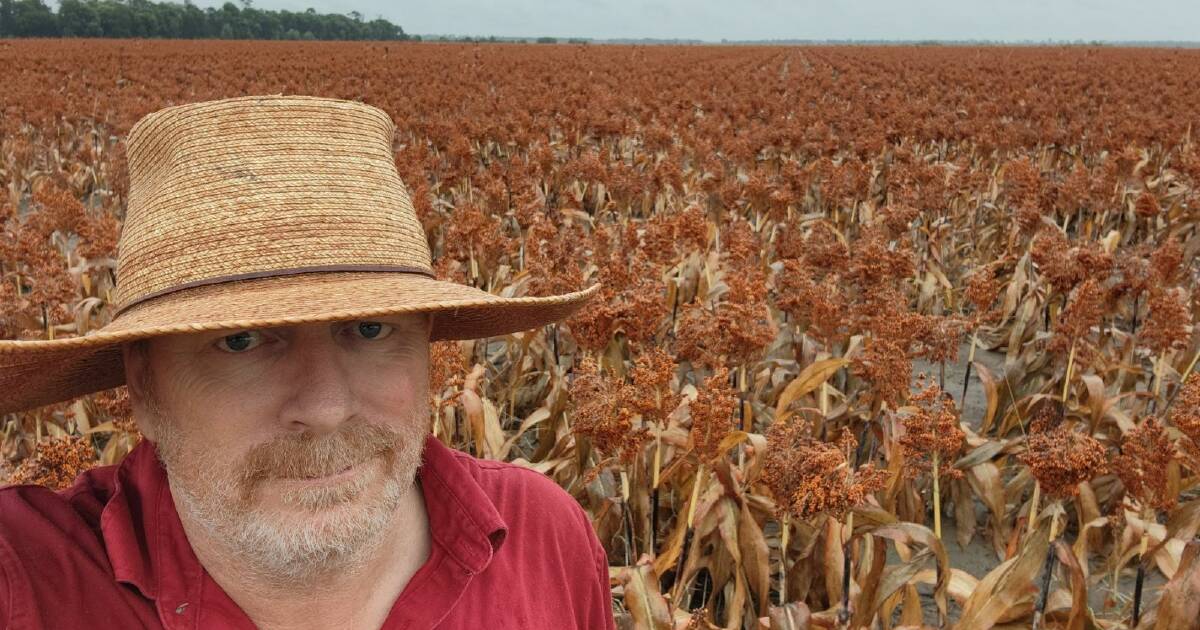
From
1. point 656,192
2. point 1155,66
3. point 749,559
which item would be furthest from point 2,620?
point 1155,66

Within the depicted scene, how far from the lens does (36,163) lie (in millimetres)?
11758

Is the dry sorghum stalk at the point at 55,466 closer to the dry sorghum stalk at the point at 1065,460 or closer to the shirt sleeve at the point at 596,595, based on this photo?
the shirt sleeve at the point at 596,595

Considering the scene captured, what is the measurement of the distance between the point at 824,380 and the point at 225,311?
306 centimetres

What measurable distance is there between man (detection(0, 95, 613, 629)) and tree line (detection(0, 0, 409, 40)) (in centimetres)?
8258

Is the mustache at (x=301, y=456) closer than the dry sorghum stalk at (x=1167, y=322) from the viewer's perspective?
Yes

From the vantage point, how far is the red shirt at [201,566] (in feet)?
4.37

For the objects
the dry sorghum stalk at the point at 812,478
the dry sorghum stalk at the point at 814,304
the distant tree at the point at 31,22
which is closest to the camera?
the dry sorghum stalk at the point at 812,478

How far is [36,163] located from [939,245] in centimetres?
1128

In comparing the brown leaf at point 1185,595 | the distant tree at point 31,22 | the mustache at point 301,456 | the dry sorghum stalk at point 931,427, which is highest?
the distant tree at point 31,22

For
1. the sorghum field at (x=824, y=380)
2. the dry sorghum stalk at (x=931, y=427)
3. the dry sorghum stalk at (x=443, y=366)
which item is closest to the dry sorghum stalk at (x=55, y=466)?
the sorghum field at (x=824, y=380)

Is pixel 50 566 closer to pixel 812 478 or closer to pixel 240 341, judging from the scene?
pixel 240 341

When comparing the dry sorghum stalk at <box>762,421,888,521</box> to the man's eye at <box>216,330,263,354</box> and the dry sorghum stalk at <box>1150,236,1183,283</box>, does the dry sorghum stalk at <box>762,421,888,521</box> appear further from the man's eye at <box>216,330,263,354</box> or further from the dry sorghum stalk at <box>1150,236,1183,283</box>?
the dry sorghum stalk at <box>1150,236,1183,283</box>

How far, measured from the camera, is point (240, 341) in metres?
1.38

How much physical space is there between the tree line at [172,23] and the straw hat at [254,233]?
82.5 metres
